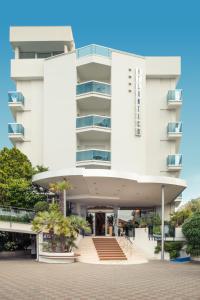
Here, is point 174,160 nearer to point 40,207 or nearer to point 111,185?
point 111,185

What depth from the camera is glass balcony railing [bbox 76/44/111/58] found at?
131 ft

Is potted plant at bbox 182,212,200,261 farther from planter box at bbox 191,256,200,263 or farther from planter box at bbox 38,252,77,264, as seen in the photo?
planter box at bbox 38,252,77,264

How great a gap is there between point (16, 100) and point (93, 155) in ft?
35.4

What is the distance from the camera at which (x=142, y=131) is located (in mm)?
41062

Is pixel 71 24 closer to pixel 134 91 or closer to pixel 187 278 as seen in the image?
pixel 134 91

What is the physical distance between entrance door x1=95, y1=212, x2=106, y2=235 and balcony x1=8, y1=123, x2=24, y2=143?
1111 centimetres

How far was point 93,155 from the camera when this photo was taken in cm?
3816

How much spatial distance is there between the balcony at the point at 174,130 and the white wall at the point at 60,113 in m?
9.78

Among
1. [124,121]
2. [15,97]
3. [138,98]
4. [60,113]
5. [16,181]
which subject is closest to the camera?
[16,181]

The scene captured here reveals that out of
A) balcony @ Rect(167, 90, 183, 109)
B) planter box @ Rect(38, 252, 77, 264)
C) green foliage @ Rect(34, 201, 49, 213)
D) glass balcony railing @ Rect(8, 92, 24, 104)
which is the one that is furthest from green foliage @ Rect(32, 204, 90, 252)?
balcony @ Rect(167, 90, 183, 109)

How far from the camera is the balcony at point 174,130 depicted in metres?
41.8

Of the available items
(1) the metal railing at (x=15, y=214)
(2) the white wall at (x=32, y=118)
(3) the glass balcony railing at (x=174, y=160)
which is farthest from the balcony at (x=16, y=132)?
(3) the glass balcony railing at (x=174, y=160)

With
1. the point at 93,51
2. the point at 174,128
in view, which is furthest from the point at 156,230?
the point at 93,51

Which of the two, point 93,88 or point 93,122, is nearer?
point 93,122
